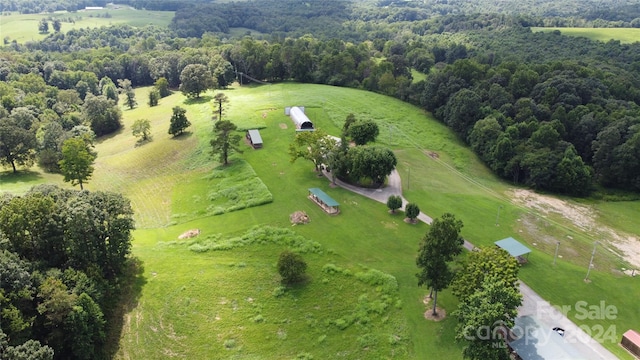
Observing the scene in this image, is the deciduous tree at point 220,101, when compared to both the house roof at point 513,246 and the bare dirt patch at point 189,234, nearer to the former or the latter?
the bare dirt patch at point 189,234

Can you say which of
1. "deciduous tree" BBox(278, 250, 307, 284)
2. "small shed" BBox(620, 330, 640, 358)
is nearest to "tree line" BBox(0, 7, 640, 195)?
"small shed" BBox(620, 330, 640, 358)

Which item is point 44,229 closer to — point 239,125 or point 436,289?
point 436,289

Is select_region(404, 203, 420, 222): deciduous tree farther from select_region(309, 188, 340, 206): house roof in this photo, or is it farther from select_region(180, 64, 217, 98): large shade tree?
select_region(180, 64, 217, 98): large shade tree

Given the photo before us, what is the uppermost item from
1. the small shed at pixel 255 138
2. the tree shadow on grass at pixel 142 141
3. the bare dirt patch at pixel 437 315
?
the bare dirt patch at pixel 437 315

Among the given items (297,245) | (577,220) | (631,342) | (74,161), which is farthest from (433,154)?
(74,161)

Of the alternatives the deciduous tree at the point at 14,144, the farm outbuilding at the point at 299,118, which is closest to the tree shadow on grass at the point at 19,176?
the deciduous tree at the point at 14,144

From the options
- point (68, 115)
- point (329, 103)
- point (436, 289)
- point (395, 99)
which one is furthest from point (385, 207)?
point (68, 115)

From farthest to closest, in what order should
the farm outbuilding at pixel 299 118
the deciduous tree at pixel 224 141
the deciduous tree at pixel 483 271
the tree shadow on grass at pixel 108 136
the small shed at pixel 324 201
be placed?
1. the tree shadow on grass at pixel 108 136
2. the farm outbuilding at pixel 299 118
3. the deciduous tree at pixel 224 141
4. the small shed at pixel 324 201
5. the deciduous tree at pixel 483 271
